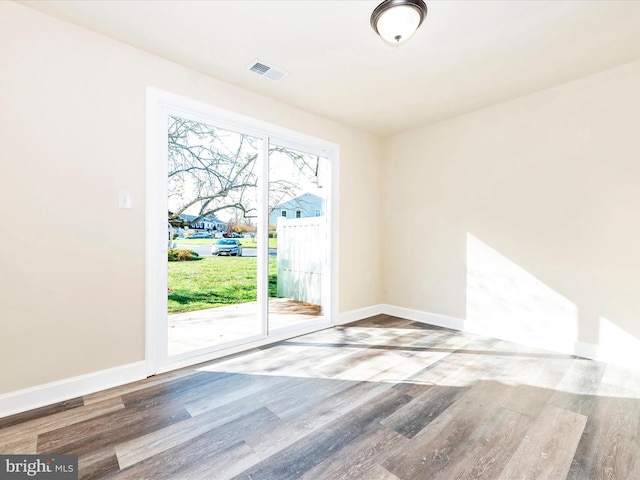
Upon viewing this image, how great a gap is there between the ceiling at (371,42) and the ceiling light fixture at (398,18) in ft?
0.86

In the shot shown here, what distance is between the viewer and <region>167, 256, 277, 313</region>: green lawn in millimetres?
2805

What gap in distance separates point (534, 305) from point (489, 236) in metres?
0.84

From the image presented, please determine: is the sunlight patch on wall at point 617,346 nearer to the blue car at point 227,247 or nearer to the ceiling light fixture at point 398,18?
the ceiling light fixture at point 398,18

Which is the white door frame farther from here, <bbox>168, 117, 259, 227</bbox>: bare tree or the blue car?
the blue car

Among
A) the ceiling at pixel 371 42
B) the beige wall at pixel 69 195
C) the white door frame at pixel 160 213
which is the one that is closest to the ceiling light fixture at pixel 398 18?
the ceiling at pixel 371 42

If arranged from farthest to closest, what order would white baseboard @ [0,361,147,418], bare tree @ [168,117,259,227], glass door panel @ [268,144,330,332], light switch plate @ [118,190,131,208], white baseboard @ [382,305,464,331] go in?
1. white baseboard @ [382,305,464,331]
2. glass door panel @ [268,144,330,332]
3. bare tree @ [168,117,259,227]
4. light switch plate @ [118,190,131,208]
5. white baseboard @ [0,361,147,418]

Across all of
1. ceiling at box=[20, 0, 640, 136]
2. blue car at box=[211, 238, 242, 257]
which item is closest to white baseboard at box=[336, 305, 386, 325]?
blue car at box=[211, 238, 242, 257]

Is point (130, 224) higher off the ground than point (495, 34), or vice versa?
point (495, 34)

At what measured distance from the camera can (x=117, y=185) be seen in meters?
2.36

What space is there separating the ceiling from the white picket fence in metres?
1.53

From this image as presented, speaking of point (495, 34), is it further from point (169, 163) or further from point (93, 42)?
point (93, 42)

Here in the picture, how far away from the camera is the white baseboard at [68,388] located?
1.97m

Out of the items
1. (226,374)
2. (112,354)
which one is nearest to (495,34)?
(226,374)

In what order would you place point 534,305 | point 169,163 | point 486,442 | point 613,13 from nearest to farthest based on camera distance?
point 486,442 < point 613,13 < point 169,163 < point 534,305
